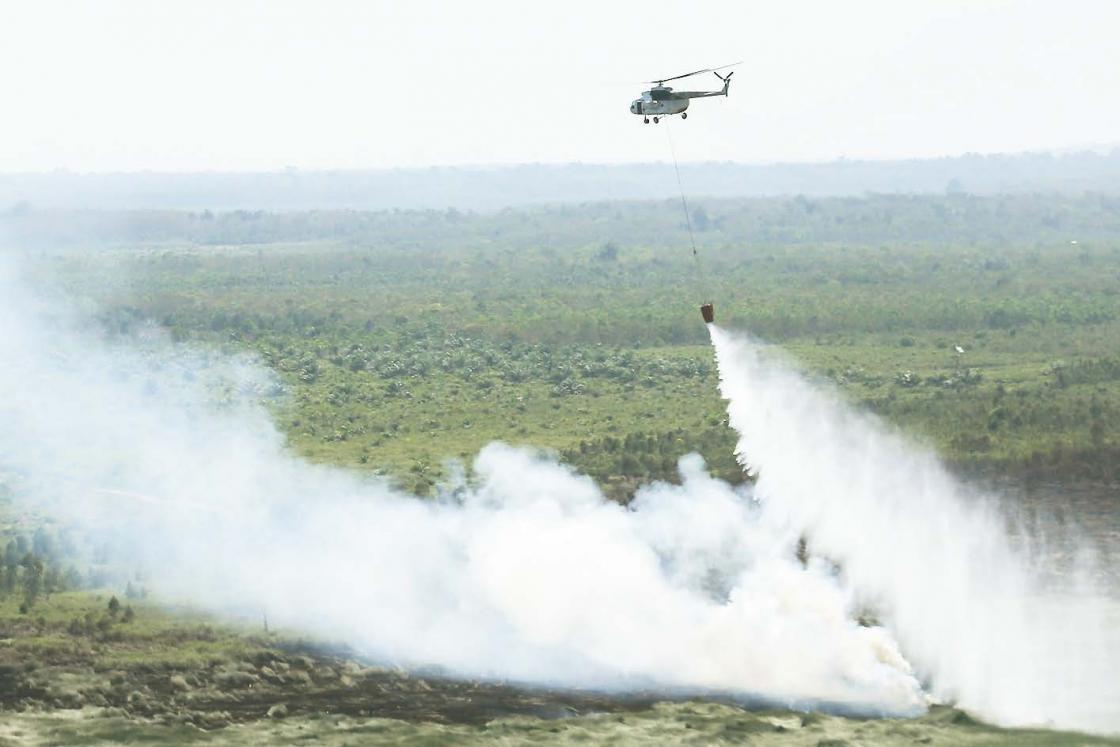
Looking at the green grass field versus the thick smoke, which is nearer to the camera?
the thick smoke

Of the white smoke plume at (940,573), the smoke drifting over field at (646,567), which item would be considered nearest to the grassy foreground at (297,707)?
the smoke drifting over field at (646,567)

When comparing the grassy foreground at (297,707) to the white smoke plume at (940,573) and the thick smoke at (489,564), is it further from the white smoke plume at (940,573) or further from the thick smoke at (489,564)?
the white smoke plume at (940,573)

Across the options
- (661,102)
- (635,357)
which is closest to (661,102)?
(661,102)

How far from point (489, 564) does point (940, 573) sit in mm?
19149

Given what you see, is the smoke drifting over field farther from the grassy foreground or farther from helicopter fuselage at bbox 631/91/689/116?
helicopter fuselage at bbox 631/91/689/116

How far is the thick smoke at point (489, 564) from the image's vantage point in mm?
65375

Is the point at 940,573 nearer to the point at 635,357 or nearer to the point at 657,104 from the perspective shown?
the point at 657,104

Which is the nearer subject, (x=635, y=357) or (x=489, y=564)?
(x=489, y=564)

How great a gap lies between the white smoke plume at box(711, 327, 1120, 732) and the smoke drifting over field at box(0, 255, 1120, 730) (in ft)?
0.43

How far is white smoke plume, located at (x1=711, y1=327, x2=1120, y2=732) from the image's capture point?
2437 inches

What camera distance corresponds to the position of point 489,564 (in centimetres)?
7269

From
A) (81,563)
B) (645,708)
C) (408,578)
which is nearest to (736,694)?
(645,708)

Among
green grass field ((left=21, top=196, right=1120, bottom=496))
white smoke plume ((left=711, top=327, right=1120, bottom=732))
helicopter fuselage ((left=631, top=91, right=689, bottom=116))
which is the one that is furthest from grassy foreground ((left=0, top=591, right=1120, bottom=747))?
green grass field ((left=21, top=196, right=1120, bottom=496))

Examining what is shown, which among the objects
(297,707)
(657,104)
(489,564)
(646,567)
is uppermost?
(657,104)
